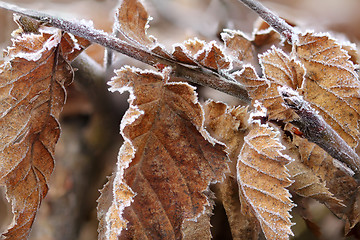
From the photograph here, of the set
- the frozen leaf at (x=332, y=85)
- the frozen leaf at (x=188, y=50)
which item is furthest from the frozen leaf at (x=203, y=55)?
the frozen leaf at (x=332, y=85)

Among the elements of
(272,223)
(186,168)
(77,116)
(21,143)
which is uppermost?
(77,116)

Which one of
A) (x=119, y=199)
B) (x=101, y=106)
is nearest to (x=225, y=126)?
(x=119, y=199)

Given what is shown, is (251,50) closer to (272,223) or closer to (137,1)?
(137,1)

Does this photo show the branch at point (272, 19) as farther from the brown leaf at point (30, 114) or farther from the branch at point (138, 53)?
the brown leaf at point (30, 114)

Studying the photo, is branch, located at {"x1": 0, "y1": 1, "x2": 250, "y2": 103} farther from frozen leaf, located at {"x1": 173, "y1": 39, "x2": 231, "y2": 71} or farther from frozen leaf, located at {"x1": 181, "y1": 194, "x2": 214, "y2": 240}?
frozen leaf, located at {"x1": 181, "y1": 194, "x2": 214, "y2": 240}

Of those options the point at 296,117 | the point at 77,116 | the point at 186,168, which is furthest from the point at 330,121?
the point at 77,116
